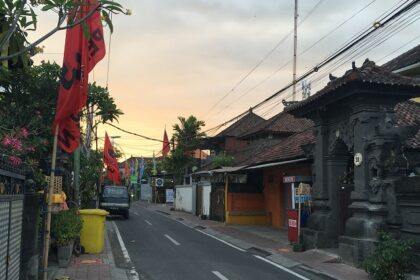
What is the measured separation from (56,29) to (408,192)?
1090 cm

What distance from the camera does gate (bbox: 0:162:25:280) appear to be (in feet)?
20.9

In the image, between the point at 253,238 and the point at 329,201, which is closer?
the point at 329,201

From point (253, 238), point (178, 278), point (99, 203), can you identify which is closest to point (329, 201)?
point (253, 238)

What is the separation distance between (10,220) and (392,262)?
8261 millimetres

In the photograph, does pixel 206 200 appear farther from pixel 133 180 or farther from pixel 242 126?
pixel 133 180

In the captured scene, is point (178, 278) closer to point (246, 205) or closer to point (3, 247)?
point (3, 247)

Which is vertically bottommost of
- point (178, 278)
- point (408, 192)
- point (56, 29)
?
point (178, 278)

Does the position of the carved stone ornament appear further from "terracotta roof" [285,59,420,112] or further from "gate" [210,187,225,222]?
"gate" [210,187,225,222]

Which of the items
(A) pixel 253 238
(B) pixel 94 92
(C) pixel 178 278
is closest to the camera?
(C) pixel 178 278

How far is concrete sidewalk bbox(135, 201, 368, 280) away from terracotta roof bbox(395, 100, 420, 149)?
5284 mm

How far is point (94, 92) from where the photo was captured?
14.5 metres

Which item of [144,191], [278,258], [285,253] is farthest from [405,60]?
[144,191]

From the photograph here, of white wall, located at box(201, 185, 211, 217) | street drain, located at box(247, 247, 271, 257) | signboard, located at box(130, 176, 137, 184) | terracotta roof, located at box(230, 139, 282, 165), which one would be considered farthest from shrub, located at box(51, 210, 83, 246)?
signboard, located at box(130, 176, 137, 184)

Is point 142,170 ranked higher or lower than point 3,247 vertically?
higher
